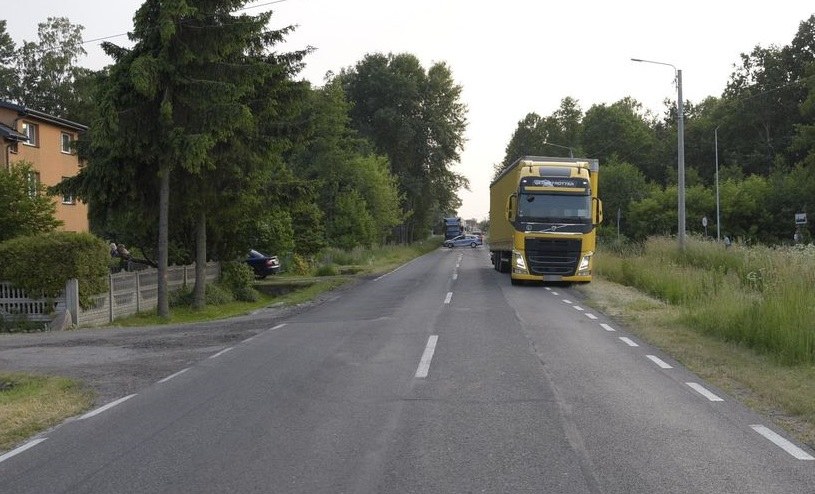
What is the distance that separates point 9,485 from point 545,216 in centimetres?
1912

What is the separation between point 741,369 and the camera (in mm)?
9352

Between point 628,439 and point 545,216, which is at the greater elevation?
point 545,216

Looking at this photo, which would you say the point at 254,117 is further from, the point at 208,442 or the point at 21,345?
the point at 208,442

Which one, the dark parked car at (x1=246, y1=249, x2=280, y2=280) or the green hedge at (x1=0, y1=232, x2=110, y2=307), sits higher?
the green hedge at (x1=0, y1=232, x2=110, y2=307)

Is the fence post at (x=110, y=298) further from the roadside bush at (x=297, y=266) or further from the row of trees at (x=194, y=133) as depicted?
the roadside bush at (x=297, y=266)

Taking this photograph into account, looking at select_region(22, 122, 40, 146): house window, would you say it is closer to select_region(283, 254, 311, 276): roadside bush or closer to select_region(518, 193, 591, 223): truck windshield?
select_region(283, 254, 311, 276): roadside bush

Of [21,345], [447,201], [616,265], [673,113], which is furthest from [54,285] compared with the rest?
[673,113]

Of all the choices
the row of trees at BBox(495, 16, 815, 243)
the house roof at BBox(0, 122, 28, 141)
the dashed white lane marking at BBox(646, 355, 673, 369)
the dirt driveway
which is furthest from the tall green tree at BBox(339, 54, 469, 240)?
the dashed white lane marking at BBox(646, 355, 673, 369)

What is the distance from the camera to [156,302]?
2225cm

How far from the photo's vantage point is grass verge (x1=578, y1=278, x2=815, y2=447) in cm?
717

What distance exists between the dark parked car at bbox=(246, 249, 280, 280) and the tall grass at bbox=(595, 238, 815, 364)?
15.6m

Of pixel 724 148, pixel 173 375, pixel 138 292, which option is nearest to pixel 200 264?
pixel 138 292

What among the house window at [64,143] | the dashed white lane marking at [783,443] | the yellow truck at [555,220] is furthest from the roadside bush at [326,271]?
the dashed white lane marking at [783,443]

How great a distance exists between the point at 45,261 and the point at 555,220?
556 inches
